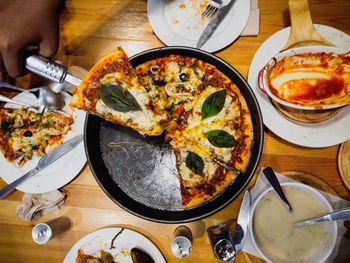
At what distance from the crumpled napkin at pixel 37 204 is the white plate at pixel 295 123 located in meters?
0.92

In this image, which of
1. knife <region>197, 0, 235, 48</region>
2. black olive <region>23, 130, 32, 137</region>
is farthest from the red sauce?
black olive <region>23, 130, 32, 137</region>

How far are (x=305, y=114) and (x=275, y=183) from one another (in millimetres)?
302

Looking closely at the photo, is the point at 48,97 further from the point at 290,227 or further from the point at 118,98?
the point at 290,227

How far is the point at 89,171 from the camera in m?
1.57

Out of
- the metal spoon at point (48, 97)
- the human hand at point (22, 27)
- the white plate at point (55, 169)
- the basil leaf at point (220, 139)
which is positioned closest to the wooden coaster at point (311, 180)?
the basil leaf at point (220, 139)

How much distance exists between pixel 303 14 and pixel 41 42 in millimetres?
1044

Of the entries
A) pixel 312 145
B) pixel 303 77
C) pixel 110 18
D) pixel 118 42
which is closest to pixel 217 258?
pixel 312 145

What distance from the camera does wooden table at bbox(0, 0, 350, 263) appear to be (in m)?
1.51

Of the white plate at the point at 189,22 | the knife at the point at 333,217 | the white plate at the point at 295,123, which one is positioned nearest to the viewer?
the knife at the point at 333,217

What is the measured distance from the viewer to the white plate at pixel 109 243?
4.95 feet

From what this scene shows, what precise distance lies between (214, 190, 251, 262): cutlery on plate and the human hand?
1.00 meters

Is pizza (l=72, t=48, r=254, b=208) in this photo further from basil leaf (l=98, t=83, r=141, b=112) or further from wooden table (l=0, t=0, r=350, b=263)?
wooden table (l=0, t=0, r=350, b=263)

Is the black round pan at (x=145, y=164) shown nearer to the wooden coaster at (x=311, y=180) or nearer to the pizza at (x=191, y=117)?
the pizza at (x=191, y=117)

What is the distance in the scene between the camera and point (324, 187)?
1458 millimetres
